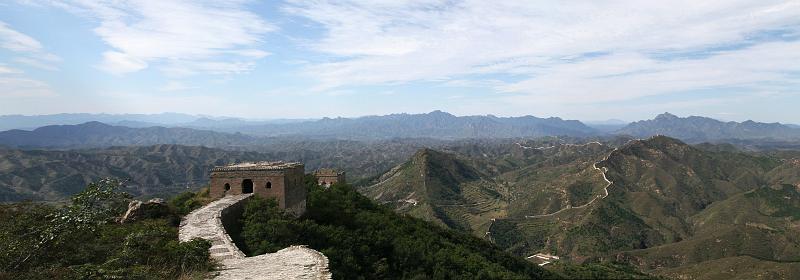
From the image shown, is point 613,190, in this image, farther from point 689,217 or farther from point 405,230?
point 405,230

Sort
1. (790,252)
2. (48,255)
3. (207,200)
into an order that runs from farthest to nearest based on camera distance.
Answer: (790,252), (207,200), (48,255)

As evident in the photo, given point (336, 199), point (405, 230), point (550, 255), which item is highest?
point (336, 199)

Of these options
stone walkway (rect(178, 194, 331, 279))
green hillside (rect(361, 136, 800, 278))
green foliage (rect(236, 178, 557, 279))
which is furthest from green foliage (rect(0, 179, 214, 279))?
green hillside (rect(361, 136, 800, 278))

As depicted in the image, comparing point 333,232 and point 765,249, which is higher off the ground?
point 333,232

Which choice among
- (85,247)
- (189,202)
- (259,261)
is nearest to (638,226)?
(189,202)

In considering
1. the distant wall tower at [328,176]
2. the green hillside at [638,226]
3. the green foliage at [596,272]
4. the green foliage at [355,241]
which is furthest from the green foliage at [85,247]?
the green hillside at [638,226]

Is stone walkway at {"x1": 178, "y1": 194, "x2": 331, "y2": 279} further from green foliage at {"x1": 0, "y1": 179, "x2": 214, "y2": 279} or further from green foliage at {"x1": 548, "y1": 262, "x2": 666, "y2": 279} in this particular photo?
green foliage at {"x1": 548, "y1": 262, "x2": 666, "y2": 279}

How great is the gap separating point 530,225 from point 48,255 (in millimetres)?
161246

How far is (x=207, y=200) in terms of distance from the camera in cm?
2978

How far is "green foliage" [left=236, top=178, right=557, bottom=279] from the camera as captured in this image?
21922 millimetres

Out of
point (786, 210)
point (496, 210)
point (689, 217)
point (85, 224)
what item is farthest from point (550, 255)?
point (85, 224)

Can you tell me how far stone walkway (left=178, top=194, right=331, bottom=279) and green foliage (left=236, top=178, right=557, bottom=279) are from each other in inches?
69.9

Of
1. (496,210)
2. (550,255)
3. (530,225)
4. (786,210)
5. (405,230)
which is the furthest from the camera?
(496,210)

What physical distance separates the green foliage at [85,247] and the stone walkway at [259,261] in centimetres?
71
